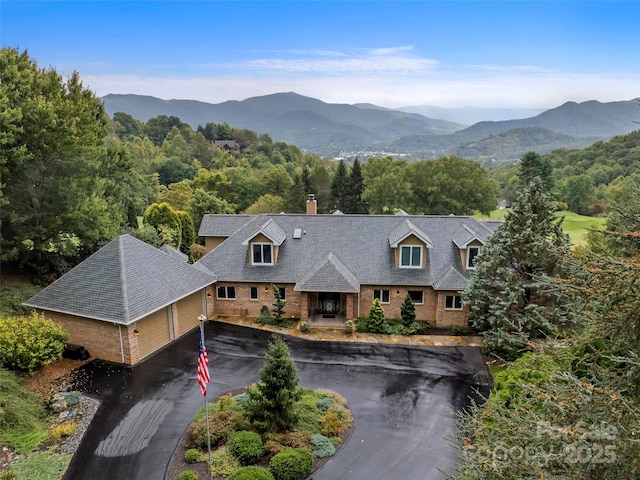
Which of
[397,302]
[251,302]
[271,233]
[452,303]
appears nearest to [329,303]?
[397,302]

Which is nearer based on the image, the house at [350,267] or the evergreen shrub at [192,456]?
the evergreen shrub at [192,456]

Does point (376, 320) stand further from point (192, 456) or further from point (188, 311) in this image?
point (192, 456)

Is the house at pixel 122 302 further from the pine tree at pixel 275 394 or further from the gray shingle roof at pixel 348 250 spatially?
the pine tree at pixel 275 394

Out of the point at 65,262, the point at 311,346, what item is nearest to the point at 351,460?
the point at 311,346

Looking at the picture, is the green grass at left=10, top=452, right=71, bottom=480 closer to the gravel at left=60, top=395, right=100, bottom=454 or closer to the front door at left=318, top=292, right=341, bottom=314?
the gravel at left=60, top=395, right=100, bottom=454

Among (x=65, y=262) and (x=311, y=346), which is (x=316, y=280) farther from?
(x=65, y=262)

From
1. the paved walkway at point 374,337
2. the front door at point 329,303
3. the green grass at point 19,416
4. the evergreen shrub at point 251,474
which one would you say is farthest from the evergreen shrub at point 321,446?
the front door at point 329,303

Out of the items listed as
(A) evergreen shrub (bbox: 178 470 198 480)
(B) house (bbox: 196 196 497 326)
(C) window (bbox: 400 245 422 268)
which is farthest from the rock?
(C) window (bbox: 400 245 422 268)
